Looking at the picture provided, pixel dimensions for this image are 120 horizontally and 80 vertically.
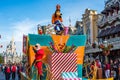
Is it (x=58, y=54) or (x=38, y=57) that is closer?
(x=38, y=57)

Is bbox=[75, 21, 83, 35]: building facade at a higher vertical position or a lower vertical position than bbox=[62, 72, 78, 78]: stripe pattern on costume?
higher

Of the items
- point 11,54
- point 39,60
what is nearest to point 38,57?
point 39,60

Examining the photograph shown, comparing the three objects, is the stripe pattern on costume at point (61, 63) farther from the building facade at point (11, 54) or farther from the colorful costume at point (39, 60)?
the building facade at point (11, 54)

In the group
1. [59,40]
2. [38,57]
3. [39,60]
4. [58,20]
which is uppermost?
[58,20]

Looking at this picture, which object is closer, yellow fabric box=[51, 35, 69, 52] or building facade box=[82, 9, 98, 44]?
yellow fabric box=[51, 35, 69, 52]

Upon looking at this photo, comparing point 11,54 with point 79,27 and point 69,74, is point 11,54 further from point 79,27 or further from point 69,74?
point 69,74

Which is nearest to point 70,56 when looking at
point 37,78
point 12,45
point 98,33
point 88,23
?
point 37,78

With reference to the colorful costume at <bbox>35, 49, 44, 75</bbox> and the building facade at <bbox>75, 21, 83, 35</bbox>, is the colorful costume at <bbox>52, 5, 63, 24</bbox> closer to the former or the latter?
the colorful costume at <bbox>35, 49, 44, 75</bbox>

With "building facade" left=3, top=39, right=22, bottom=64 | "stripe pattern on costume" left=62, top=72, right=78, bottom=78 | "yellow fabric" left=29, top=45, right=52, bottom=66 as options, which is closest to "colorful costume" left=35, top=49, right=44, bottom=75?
"yellow fabric" left=29, top=45, right=52, bottom=66

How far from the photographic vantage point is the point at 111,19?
4797cm

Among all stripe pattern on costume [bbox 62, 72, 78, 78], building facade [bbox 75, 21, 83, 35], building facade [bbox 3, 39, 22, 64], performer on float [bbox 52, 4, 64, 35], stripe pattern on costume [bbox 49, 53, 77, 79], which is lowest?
building facade [bbox 3, 39, 22, 64]

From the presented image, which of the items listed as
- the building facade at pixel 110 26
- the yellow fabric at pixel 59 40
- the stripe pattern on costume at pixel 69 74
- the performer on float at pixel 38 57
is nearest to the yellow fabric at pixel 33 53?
the yellow fabric at pixel 59 40

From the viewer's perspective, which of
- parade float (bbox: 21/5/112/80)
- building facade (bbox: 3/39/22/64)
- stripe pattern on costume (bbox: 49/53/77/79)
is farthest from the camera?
building facade (bbox: 3/39/22/64)

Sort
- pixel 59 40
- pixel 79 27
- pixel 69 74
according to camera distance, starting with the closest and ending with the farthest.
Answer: pixel 69 74 → pixel 59 40 → pixel 79 27
